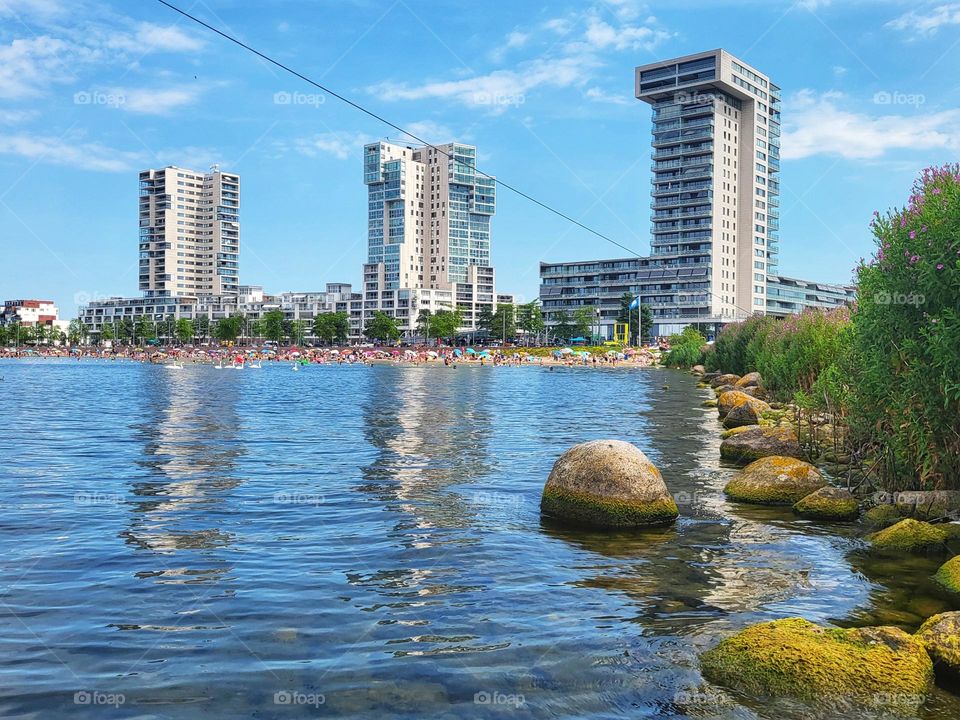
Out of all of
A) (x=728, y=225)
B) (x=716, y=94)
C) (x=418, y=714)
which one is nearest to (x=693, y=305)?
(x=728, y=225)

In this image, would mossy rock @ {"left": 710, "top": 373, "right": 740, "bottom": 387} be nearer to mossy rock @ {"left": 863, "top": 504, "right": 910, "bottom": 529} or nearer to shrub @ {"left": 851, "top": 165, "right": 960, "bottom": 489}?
shrub @ {"left": 851, "top": 165, "right": 960, "bottom": 489}

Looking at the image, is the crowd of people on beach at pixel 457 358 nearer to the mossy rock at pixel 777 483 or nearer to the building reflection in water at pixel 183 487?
the building reflection in water at pixel 183 487

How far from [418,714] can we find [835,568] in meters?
8.52

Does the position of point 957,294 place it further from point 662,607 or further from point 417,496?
point 417,496

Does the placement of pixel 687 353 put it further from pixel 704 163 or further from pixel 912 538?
pixel 912 538

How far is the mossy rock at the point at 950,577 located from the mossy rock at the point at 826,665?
10.9ft

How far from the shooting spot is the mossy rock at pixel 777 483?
1886cm

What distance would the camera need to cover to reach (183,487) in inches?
841

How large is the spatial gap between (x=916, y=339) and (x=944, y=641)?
362 inches

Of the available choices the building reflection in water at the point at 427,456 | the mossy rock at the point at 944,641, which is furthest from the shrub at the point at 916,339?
the building reflection in water at the point at 427,456

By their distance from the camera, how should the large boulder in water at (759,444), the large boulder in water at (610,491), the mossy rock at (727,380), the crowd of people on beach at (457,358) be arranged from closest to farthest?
the large boulder in water at (610,491) → the large boulder in water at (759,444) → the mossy rock at (727,380) → the crowd of people on beach at (457,358)

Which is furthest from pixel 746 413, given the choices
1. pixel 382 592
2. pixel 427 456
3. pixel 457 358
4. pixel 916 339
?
pixel 457 358

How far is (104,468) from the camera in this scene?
24797 millimetres

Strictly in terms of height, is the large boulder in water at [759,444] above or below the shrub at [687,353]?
below
